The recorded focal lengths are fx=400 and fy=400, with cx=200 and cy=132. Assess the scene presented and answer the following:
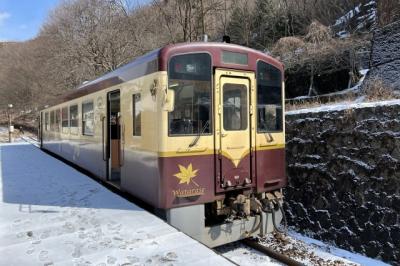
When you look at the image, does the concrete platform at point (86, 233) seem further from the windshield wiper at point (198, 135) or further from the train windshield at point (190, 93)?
the train windshield at point (190, 93)

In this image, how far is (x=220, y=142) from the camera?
6223 millimetres

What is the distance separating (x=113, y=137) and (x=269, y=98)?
12.6 ft

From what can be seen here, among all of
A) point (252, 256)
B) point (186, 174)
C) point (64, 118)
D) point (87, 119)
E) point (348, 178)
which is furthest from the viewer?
point (64, 118)

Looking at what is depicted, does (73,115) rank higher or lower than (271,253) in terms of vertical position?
higher

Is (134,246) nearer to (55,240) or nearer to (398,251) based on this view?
(55,240)

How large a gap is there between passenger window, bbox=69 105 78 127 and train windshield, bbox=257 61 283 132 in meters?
6.51

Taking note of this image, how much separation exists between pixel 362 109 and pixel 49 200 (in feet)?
20.4

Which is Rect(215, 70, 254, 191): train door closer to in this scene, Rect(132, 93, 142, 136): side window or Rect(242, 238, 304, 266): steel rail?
Rect(242, 238, 304, 266): steel rail

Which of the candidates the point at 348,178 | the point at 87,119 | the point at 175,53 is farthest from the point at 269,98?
the point at 87,119

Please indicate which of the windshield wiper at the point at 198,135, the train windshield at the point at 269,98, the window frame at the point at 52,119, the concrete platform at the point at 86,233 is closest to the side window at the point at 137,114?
the windshield wiper at the point at 198,135

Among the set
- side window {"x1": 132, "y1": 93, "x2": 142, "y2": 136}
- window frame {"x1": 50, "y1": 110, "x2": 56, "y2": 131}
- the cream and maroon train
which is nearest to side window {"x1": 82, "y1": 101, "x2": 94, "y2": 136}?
the cream and maroon train

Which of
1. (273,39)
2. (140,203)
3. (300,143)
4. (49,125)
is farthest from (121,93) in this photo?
(273,39)

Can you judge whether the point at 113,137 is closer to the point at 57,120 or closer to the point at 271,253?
the point at 271,253

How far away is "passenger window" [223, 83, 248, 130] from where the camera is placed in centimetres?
634
